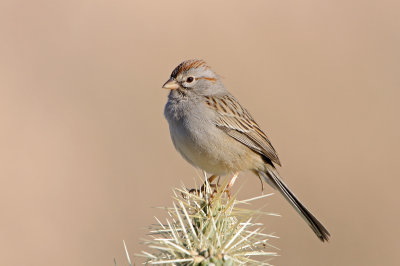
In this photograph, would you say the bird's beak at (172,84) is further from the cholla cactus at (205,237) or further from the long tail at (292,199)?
the cholla cactus at (205,237)

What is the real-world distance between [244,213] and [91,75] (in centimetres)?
856

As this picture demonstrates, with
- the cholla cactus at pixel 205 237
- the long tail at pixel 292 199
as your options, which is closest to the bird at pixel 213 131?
the long tail at pixel 292 199

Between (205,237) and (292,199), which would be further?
(292,199)

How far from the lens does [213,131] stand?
5426mm

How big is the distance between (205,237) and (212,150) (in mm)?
2400

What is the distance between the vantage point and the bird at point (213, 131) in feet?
17.4

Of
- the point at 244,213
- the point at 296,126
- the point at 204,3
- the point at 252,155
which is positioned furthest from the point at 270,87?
the point at 244,213

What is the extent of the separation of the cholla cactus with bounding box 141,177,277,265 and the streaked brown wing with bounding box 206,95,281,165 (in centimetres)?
203

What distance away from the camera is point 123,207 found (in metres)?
9.12

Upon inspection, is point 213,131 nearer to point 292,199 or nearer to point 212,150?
point 212,150

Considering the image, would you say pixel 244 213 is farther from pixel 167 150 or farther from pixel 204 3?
pixel 204 3

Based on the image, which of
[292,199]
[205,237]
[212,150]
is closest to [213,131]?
[212,150]

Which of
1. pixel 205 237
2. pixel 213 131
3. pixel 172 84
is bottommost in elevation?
pixel 205 237

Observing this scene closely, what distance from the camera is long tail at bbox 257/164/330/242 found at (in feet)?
15.9
